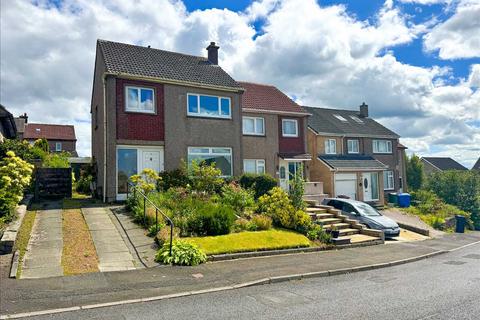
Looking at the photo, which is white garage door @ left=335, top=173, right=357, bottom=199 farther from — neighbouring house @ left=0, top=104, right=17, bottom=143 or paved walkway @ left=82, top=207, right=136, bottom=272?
neighbouring house @ left=0, top=104, right=17, bottom=143

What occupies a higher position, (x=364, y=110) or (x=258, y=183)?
(x=364, y=110)

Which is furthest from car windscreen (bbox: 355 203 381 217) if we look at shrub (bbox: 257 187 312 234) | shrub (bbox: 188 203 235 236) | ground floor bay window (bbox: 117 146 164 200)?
ground floor bay window (bbox: 117 146 164 200)

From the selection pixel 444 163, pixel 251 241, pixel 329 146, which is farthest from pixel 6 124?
pixel 444 163

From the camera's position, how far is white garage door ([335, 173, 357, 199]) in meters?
28.3

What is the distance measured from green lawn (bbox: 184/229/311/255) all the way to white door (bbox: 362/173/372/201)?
1774cm

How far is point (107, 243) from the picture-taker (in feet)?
35.7

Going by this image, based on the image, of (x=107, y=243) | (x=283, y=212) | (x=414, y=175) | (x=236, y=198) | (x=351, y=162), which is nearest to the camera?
(x=107, y=243)

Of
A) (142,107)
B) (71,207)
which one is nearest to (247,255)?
(71,207)

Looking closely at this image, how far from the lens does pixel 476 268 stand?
12.0 meters

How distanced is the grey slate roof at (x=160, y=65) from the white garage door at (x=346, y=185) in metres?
12.3

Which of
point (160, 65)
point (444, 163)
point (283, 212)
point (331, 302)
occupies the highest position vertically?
point (160, 65)

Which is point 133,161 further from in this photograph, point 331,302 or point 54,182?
point 331,302

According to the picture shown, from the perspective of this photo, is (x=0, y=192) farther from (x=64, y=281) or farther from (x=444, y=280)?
(x=444, y=280)

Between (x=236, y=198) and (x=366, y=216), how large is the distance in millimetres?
7080
